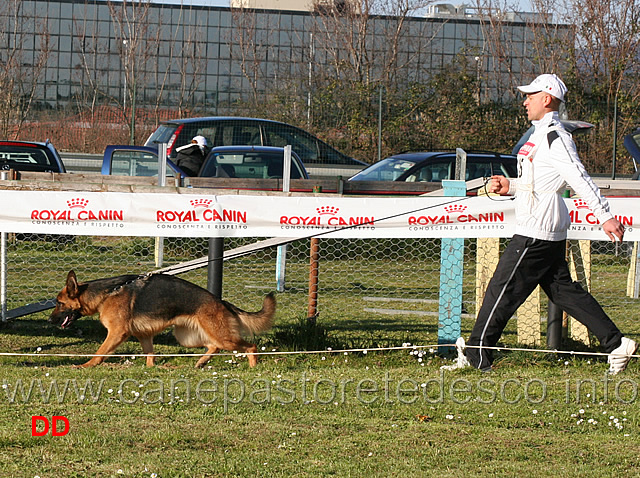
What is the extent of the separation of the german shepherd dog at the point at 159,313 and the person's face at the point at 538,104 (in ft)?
7.48

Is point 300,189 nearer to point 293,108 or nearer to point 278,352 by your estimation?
point 278,352

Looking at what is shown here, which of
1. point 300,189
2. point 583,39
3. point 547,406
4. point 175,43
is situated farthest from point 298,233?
point 175,43

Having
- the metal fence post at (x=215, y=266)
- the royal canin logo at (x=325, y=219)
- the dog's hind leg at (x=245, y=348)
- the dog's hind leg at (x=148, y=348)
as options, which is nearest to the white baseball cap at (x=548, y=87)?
the royal canin logo at (x=325, y=219)

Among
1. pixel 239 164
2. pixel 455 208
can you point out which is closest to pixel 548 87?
pixel 455 208

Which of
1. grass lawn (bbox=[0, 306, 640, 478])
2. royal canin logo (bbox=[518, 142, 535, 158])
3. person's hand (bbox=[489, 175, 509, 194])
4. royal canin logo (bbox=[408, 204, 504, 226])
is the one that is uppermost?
royal canin logo (bbox=[518, 142, 535, 158])

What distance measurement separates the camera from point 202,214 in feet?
22.9

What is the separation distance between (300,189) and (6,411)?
27.3 ft

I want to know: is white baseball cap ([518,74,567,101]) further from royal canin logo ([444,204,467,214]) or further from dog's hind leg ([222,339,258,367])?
dog's hind leg ([222,339,258,367])

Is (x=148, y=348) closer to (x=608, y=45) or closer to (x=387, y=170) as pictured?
(x=387, y=170)

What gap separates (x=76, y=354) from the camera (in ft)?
22.8

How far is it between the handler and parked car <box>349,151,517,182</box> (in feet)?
30.7

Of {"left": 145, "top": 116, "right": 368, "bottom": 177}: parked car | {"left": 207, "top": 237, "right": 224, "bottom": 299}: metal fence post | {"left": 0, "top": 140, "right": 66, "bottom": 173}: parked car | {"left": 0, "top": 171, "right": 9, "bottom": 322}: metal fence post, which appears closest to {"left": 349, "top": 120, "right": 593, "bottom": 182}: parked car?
{"left": 145, "top": 116, "right": 368, "bottom": 177}: parked car

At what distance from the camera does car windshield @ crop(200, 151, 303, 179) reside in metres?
15.4

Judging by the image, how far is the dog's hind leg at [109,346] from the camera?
6656 millimetres
